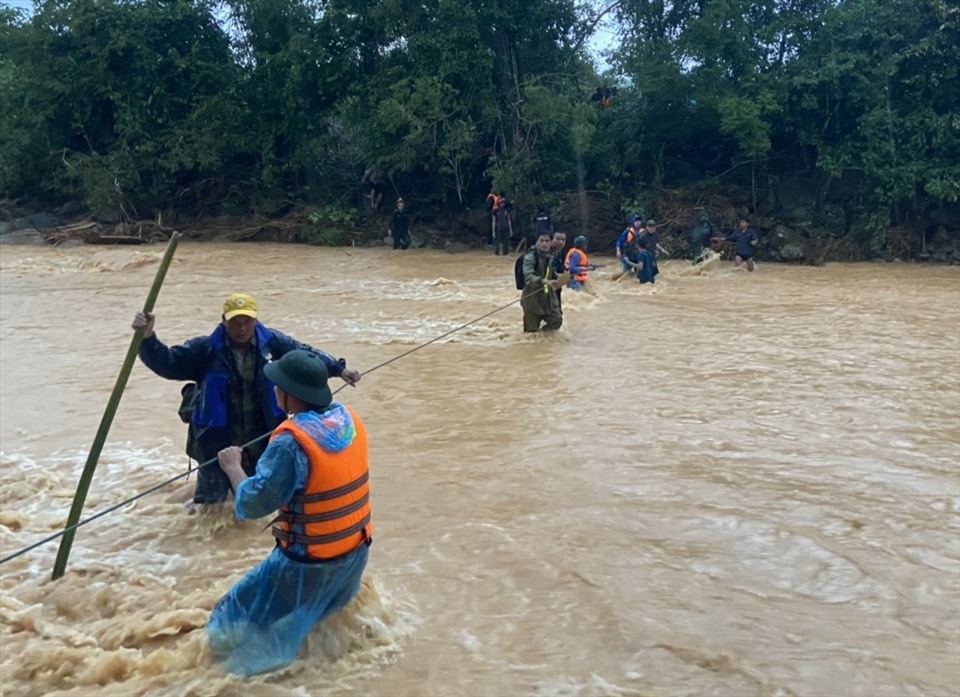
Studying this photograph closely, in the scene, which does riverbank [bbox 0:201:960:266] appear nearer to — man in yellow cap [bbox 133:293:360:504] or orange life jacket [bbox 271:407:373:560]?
man in yellow cap [bbox 133:293:360:504]

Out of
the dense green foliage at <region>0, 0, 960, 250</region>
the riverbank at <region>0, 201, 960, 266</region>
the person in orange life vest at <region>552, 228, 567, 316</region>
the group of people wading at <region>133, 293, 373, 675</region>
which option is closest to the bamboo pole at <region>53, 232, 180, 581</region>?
the group of people wading at <region>133, 293, 373, 675</region>

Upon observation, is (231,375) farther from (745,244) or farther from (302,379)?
(745,244)

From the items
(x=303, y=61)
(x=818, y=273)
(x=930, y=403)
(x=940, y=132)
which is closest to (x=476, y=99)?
(x=303, y=61)

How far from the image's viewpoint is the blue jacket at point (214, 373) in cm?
541

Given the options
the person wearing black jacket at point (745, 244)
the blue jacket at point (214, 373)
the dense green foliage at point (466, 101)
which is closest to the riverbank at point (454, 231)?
the dense green foliage at point (466, 101)

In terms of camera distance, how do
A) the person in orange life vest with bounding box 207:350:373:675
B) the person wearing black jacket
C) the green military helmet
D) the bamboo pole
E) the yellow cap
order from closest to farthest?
the person in orange life vest with bounding box 207:350:373:675 < the green military helmet < the bamboo pole < the yellow cap < the person wearing black jacket

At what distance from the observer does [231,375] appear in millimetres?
5484

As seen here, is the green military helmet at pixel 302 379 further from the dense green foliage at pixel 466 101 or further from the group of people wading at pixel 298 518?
the dense green foliage at pixel 466 101

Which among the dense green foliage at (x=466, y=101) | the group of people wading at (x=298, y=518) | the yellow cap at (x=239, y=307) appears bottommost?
the group of people wading at (x=298, y=518)

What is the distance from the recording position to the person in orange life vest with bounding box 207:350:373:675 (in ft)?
11.9

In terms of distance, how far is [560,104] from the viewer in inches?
911

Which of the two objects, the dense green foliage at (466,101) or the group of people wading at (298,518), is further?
the dense green foliage at (466,101)

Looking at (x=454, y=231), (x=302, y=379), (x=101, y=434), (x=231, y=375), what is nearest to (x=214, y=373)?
(x=231, y=375)

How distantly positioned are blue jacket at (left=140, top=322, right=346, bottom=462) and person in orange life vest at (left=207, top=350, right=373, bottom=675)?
5.14 feet
